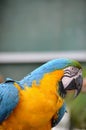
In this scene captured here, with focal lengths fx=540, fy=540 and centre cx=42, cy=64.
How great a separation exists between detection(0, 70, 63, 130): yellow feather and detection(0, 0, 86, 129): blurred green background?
3.57m

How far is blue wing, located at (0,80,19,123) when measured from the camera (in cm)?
304

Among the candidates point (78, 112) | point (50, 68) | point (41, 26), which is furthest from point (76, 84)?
point (41, 26)

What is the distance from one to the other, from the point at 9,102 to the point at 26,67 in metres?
3.78

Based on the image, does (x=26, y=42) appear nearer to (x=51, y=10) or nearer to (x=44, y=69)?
(x=51, y=10)

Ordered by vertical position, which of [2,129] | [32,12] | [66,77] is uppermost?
[32,12]

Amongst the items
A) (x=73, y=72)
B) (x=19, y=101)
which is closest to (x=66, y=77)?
(x=73, y=72)

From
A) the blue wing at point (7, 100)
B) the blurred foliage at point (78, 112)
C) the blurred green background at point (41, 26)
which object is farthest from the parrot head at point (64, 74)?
the blurred green background at point (41, 26)

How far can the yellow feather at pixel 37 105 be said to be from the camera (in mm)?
3035

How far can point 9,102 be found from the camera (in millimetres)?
3043

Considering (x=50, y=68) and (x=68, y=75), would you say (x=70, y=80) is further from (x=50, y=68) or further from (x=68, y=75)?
(x=50, y=68)

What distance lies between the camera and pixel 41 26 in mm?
6723

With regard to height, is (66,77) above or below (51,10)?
below

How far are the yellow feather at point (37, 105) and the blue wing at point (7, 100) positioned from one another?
0.03 metres

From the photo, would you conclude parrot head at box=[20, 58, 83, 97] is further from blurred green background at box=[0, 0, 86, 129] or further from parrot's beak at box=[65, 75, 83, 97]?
blurred green background at box=[0, 0, 86, 129]
